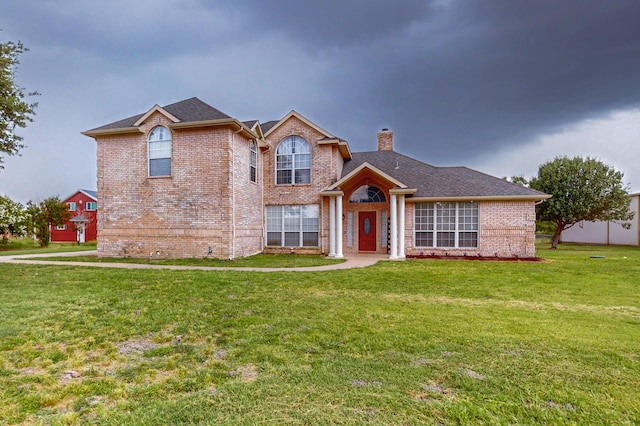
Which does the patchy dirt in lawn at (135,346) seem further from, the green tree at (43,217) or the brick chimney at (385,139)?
the green tree at (43,217)

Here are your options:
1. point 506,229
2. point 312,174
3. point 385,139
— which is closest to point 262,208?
point 312,174

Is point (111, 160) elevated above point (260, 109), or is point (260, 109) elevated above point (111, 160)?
point (260, 109)

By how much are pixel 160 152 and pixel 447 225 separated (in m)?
13.7

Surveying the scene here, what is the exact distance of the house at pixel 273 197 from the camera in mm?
13156

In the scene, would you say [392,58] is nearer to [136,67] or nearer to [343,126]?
[343,126]

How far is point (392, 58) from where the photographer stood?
15.7 metres

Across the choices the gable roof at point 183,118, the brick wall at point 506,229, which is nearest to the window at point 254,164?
the gable roof at point 183,118

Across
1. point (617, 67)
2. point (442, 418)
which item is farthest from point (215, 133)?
point (617, 67)

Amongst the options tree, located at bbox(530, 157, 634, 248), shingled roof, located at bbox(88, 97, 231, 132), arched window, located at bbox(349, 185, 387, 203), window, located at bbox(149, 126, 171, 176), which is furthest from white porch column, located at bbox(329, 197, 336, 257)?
tree, located at bbox(530, 157, 634, 248)

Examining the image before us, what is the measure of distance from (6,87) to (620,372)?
664 inches

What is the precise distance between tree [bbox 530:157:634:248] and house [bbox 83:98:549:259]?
1039 centimetres

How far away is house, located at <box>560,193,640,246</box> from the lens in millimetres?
25688

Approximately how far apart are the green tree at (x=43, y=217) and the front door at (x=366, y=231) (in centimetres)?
2436

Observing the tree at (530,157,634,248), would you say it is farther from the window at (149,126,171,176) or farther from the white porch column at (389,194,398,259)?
the window at (149,126,171,176)
